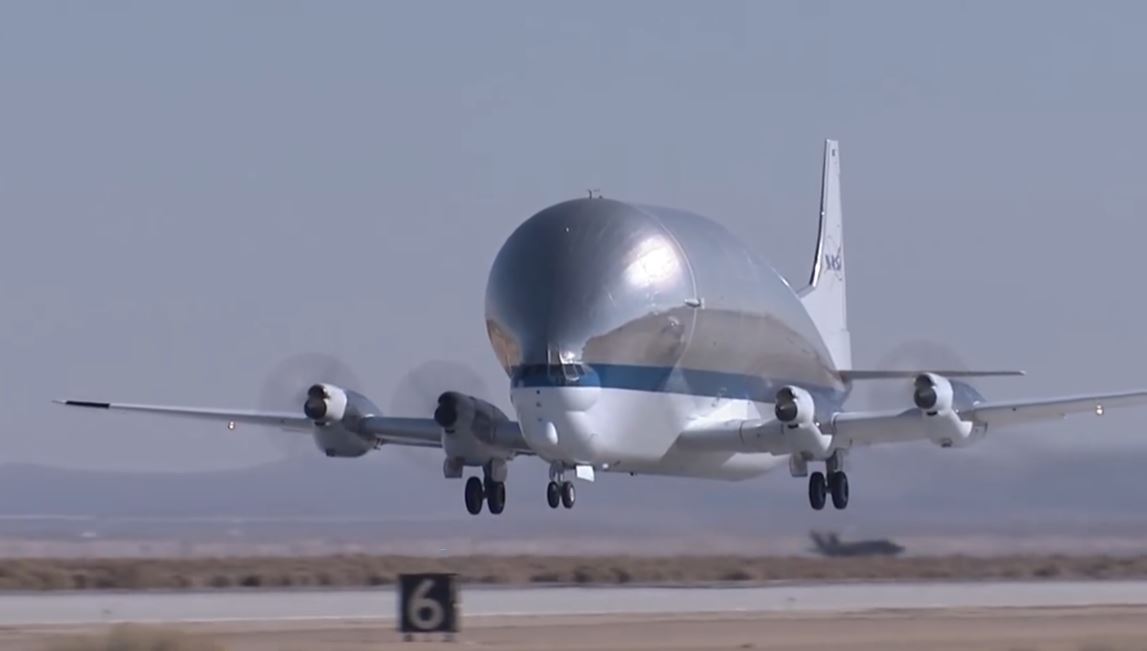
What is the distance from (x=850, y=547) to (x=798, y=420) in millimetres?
7791

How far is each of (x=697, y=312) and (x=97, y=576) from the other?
1465cm

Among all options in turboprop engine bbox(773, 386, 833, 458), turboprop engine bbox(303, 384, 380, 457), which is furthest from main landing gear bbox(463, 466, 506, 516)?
turboprop engine bbox(773, 386, 833, 458)

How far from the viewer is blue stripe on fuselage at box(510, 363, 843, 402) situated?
50812 millimetres

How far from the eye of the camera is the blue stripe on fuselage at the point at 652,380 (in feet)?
167

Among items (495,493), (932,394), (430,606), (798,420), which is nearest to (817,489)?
(798,420)

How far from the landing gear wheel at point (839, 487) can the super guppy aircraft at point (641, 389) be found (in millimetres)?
49

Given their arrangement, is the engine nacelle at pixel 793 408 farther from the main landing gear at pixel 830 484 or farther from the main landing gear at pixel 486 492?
the main landing gear at pixel 486 492

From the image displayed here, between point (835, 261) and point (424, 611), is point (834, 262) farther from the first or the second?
point (424, 611)

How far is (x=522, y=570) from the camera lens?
57656 millimetres

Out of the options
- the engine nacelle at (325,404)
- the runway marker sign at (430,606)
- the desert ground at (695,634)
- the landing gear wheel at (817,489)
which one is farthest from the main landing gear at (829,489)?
the runway marker sign at (430,606)

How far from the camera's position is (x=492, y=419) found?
5441 cm

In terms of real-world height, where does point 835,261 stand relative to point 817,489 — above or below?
above

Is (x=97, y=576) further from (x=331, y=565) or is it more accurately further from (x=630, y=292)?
(x=630, y=292)

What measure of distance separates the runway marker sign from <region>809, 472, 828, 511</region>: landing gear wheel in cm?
2287
